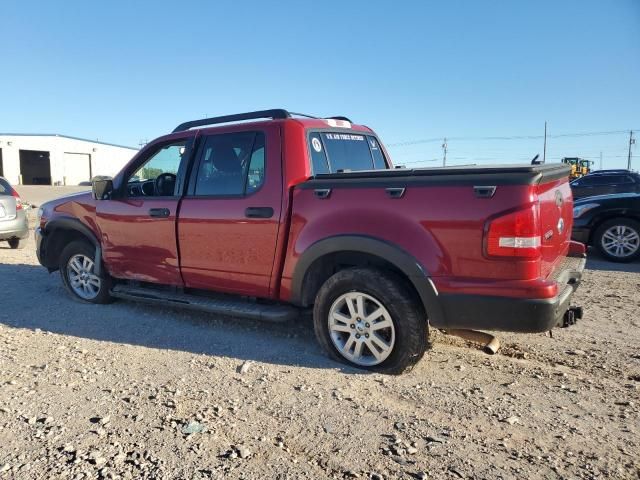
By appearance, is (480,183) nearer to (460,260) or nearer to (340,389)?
(460,260)

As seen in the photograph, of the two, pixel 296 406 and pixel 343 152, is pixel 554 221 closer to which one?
pixel 343 152

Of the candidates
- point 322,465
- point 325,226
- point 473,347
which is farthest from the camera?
point 473,347

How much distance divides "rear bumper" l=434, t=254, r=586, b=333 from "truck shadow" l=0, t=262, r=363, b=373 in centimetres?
95

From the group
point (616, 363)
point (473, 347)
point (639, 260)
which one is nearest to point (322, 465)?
point (473, 347)

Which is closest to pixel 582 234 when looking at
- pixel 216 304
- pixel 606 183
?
pixel 216 304

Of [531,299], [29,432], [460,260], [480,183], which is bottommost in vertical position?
[29,432]

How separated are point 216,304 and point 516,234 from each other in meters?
2.68

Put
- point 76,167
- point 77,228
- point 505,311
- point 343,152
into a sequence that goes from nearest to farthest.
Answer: point 505,311 → point 343,152 → point 77,228 → point 76,167

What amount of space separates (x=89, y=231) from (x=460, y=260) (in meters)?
4.16

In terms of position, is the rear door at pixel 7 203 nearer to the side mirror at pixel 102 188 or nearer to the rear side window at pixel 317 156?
the side mirror at pixel 102 188

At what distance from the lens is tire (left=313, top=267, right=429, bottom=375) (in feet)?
11.6

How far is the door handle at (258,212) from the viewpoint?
407cm

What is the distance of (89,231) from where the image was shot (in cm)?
552

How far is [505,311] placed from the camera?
3.19 metres
